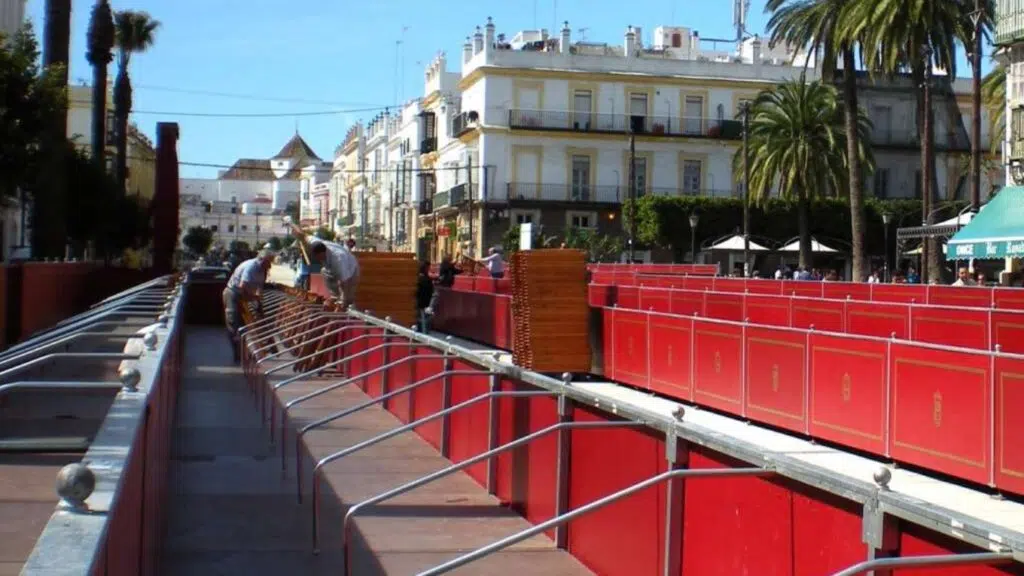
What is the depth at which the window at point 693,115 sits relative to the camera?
260ft

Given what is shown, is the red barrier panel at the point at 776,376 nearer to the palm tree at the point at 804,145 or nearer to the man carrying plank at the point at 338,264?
the man carrying plank at the point at 338,264

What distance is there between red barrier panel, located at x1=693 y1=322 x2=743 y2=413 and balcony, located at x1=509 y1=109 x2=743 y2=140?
57123 mm

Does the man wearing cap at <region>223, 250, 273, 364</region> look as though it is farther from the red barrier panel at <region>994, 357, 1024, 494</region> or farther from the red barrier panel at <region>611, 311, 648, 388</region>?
Answer: the red barrier panel at <region>994, 357, 1024, 494</region>

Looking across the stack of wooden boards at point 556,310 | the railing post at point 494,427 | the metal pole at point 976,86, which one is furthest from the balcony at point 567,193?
the railing post at point 494,427

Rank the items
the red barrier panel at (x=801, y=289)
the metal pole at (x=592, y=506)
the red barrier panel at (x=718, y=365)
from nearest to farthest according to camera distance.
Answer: the metal pole at (x=592, y=506), the red barrier panel at (x=718, y=365), the red barrier panel at (x=801, y=289)

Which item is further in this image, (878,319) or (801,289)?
(801,289)

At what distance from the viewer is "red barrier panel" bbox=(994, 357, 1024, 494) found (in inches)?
452

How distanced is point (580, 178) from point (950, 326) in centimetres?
5815

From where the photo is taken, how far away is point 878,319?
22078mm

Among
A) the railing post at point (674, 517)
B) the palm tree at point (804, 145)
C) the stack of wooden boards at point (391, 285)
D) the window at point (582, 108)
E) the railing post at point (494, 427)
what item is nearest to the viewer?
the railing post at point (674, 517)

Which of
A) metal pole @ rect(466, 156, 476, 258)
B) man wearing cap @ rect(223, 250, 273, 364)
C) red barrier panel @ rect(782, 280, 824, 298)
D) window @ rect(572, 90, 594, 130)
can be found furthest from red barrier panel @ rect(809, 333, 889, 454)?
window @ rect(572, 90, 594, 130)

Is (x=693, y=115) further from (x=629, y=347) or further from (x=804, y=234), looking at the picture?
(x=629, y=347)

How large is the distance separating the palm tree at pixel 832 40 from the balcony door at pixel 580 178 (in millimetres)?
32628

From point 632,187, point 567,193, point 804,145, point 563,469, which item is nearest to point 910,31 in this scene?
point 804,145
